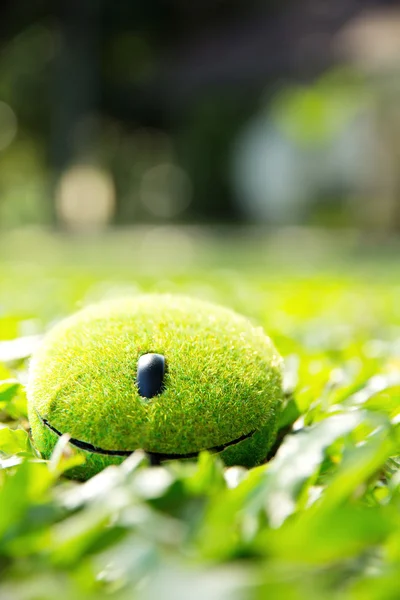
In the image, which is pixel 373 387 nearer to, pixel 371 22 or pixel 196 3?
pixel 371 22

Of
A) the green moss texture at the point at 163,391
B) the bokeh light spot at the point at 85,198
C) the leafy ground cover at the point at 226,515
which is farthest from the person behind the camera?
the bokeh light spot at the point at 85,198

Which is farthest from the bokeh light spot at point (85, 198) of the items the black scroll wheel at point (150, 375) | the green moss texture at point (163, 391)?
the black scroll wheel at point (150, 375)

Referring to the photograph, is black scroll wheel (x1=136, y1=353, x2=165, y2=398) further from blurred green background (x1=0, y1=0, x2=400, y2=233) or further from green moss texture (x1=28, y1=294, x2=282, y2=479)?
blurred green background (x1=0, y1=0, x2=400, y2=233)

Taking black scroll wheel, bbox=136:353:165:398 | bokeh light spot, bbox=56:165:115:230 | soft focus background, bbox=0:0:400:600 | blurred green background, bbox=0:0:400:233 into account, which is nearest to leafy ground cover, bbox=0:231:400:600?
soft focus background, bbox=0:0:400:600

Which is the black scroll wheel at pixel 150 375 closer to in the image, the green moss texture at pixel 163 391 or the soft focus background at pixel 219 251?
the green moss texture at pixel 163 391

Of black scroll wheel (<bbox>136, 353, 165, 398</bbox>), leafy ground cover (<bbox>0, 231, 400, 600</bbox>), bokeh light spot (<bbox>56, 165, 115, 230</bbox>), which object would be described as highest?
black scroll wheel (<bbox>136, 353, 165, 398</bbox>)

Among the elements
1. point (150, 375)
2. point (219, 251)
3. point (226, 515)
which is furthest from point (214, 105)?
point (226, 515)

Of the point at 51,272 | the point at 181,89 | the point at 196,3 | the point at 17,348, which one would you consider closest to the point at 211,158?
the point at 181,89
